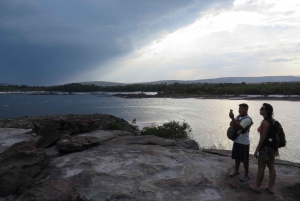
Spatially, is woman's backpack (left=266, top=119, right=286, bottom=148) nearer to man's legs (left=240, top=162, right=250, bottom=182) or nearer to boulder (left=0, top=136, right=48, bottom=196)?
man's legs (left=240, top=162, right=250, bottom=182)

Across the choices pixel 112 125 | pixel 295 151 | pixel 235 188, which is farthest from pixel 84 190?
pixel 295 151

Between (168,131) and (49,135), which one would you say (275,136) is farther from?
(168,131)

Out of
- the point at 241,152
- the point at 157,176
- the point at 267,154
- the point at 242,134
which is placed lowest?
the point at 157,176

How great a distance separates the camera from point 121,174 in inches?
266

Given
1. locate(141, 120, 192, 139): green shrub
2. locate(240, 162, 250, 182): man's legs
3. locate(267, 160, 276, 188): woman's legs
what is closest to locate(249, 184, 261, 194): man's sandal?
locate(267, 160, 276, 188): woman's legs

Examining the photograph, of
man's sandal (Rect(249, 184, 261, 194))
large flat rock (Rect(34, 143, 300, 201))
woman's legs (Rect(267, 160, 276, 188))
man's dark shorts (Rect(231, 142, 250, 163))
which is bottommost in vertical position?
large flat rock (Rect(34, 143, 300, 201))

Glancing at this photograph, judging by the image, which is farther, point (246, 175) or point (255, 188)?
point (246, 175)

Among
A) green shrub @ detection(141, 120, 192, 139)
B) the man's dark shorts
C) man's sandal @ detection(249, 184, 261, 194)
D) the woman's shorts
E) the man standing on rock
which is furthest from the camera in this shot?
green shrub @ detection(141, 120, 192, 139)

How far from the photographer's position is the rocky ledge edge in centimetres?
568

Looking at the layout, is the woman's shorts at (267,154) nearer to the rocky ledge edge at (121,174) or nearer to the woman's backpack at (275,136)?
the woman's backpack at (275,136)

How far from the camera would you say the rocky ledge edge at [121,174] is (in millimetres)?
5680

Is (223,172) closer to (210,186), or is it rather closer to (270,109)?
(210,186)

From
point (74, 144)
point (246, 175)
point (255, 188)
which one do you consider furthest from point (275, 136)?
point (74, 144)

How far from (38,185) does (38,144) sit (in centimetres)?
354
